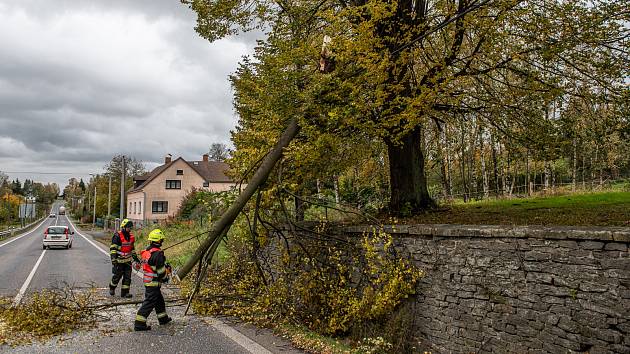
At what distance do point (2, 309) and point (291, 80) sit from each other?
6857mm

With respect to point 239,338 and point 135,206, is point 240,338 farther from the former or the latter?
point 135,206

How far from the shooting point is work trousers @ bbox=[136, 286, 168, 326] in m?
7.73

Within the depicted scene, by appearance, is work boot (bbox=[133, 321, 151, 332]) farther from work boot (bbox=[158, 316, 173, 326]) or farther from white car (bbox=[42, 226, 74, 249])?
white car (bbox=[42, 226, 74, 249])

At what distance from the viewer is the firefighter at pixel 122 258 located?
1048 cm

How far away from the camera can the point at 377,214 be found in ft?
36.4

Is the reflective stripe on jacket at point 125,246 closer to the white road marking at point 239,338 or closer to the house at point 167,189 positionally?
the white road marking at point 239,338

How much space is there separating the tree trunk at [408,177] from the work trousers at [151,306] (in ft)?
18.4

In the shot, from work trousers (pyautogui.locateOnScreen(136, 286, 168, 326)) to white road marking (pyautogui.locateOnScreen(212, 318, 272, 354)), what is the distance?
952 millimetres

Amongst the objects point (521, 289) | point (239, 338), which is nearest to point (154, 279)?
point (239, 338)

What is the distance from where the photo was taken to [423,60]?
10508 millimetres

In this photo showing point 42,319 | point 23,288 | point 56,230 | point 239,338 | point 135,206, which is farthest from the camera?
point 135,206

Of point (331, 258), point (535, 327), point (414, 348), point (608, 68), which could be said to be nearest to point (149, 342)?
point (331, 258)

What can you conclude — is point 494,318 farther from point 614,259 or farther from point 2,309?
point 2,309

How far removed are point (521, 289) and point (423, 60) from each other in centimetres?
632
